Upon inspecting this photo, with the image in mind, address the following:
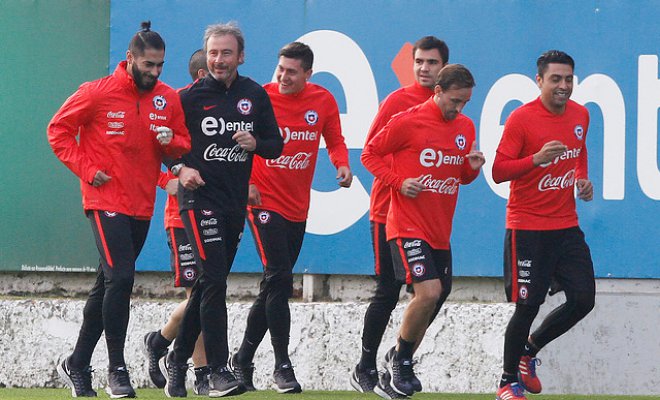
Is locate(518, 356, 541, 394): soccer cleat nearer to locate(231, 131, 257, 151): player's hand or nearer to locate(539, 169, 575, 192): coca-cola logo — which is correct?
locate(539, 169, 575, 192): coca-cola logo

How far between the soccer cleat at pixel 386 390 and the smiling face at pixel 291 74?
207cm

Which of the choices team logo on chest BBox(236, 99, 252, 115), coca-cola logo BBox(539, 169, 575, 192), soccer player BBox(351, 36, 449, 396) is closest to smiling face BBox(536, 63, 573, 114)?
coca-cola logo BBox(539, 169, 575, 192)

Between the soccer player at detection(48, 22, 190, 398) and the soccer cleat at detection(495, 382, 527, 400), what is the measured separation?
7.50 ft

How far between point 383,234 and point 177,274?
143 cm

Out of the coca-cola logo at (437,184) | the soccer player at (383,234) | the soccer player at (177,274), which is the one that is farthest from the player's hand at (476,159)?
the soccer player at (177,274)

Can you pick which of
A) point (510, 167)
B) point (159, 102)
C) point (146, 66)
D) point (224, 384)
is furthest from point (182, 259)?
point (510, 167)

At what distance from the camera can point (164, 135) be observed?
7.80 m

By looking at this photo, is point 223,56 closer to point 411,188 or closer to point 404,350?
point 411,188

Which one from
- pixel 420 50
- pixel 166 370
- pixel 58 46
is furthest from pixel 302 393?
pixel 58 46

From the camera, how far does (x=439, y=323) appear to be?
10.0 meters

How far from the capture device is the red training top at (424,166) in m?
8.41

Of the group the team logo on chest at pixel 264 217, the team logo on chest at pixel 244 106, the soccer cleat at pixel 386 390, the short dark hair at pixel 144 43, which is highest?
the short dark hair at pixel 144 43

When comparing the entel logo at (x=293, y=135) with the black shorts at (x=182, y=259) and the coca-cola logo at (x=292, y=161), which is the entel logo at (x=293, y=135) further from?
the black shorts at (x=182, y=259)

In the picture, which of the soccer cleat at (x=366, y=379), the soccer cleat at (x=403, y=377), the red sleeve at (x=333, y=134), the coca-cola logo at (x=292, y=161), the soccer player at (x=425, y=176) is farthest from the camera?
the red sleeve at (x=333, y=134)
